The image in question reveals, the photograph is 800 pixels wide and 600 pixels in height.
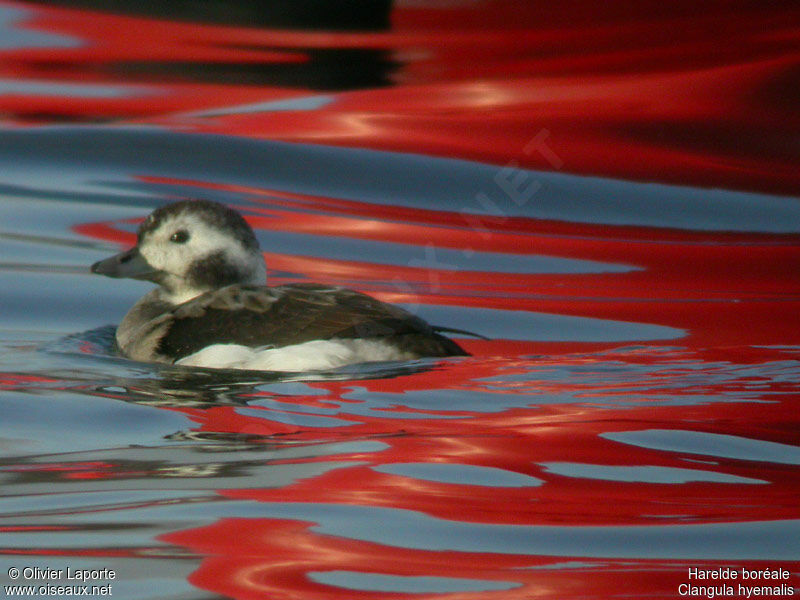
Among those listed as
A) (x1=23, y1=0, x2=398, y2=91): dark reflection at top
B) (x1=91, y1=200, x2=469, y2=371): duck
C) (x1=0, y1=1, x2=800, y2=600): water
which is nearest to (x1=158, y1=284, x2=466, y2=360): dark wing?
(x1=91, y1=200, x2=469, y2=371): duck

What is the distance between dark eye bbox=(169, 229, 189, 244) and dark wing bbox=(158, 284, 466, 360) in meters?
0.54

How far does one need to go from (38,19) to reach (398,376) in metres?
7.75

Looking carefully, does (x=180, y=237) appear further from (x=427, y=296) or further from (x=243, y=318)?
(x=427, y=296)

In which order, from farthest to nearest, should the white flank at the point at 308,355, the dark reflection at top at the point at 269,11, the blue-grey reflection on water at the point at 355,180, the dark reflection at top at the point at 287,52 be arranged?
the dark reflection at top at the point at 269,11, the dark reflection at top at the point at 287,52, the blue-grey reflection on water at the point at 355,180, the white flank at the point at 308,355

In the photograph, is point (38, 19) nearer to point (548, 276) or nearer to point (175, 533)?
point (548, 276)

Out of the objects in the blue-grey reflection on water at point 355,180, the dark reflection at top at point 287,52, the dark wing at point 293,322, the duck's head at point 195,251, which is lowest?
the dark wing at point 293,322

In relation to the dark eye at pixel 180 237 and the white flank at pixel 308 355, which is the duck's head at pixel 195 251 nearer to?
the dark eye at pixel 180 237

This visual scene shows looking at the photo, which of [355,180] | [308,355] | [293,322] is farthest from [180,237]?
[355,180]

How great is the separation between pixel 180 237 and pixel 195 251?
0.09m

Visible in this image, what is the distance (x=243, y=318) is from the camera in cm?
582

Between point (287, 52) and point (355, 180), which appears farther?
point (287, 52)

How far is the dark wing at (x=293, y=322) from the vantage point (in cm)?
576

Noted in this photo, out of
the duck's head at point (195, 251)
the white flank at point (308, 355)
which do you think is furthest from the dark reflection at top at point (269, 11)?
the white flank at point (308, 355)

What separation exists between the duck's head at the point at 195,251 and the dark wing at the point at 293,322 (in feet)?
1.46
